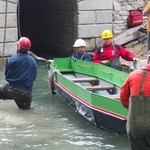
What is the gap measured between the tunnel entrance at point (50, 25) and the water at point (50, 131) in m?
7.66

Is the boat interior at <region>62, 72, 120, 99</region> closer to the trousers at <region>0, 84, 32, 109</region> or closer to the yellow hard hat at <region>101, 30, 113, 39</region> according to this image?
the yellow hard hat at <region>101, 30, 113, 39</region>

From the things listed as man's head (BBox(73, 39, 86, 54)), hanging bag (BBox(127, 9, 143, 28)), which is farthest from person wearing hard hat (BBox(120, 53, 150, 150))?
hanging bag (BBox(127, 9, 143, 28))

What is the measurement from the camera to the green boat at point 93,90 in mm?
8570

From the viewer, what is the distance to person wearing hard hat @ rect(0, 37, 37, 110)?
10156 mm

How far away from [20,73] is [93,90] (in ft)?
5.12

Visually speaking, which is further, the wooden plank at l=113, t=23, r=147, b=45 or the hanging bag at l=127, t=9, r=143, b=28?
the hanging bag at l=127, t=9, r=143, b=28

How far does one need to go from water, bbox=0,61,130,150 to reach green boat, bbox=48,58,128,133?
189 mm

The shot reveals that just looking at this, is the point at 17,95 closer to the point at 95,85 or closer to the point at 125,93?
the point at 95,85

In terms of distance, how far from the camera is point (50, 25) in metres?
21.6

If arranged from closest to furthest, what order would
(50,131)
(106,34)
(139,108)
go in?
(139,108), (50,131), (106,34)

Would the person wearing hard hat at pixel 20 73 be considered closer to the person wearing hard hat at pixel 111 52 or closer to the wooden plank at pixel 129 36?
the person wearing hard hat at pixel 111 52

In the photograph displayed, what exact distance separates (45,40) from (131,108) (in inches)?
651

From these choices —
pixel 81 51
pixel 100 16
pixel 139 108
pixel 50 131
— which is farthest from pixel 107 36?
pixel 100 16

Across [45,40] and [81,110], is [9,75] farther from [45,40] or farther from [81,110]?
[45,40]
